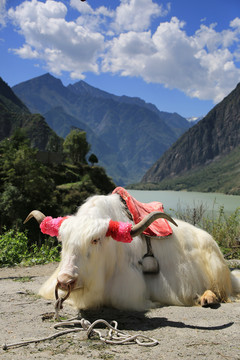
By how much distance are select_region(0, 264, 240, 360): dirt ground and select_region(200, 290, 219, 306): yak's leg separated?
11cm

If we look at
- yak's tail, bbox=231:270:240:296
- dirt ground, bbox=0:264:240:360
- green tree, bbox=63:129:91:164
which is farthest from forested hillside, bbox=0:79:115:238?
dirt ground, bbox=0:264:240:360

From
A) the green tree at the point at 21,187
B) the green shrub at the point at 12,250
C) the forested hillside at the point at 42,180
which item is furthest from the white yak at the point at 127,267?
the green tree at the point at 21,187

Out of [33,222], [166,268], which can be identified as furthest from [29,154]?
[166,268]

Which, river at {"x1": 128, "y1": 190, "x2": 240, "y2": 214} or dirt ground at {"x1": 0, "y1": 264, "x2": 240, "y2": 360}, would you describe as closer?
dirt ground at {"x1": 0, "y1": 264, "x2": 240, "y2": 360}

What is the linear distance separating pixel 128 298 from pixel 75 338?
1.12 metres

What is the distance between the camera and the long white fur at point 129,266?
12.2ft

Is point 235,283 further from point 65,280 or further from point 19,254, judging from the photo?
point 19,254

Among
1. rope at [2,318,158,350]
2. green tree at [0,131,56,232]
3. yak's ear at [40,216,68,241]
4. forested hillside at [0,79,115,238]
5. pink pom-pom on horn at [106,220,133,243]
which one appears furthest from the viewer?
forested hillside at [0,79,115,238]

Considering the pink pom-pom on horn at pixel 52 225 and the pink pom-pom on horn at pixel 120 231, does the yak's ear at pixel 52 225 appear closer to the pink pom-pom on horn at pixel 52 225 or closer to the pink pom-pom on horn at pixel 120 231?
the pink pom-pom on horn at pixel 52 225

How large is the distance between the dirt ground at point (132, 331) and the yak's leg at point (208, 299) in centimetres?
11

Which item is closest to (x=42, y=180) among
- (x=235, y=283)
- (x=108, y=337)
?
(x=235, y=283)

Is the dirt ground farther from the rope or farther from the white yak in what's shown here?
the white yak

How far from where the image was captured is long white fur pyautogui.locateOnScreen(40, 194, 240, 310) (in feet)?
12.2

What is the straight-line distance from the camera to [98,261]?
12.5 feet
